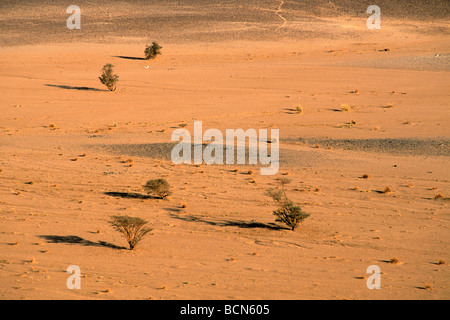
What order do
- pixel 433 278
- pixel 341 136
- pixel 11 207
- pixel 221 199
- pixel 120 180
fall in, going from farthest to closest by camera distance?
pixel 341 136 < pixel 120 180 < pixel 221 199 < pixel 11 207 < pixel 433 278

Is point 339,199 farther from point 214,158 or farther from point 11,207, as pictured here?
point 11,207

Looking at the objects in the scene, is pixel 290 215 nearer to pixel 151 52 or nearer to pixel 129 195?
pixel 129 195

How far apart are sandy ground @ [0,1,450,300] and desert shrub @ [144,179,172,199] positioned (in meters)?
0.25

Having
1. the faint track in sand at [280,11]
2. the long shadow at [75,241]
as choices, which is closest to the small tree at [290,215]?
the long shadow at [75,241]

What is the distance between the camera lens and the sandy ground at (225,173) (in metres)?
11.9

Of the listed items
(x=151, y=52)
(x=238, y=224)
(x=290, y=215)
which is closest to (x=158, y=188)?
(x=238, y=224)

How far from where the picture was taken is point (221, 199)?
57.7ft

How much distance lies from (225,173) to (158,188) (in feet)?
12.2

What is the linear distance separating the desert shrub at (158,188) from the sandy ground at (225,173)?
25 centimetres

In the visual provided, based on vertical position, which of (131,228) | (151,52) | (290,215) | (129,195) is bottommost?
(131,228)

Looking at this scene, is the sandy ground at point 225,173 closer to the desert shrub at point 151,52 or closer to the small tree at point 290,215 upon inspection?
the small tree at point 290,215

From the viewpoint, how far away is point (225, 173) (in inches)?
808
